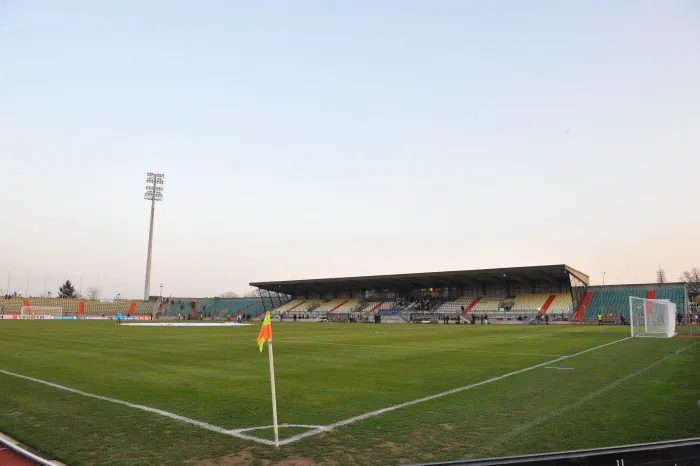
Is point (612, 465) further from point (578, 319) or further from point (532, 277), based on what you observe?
point (532, 277)

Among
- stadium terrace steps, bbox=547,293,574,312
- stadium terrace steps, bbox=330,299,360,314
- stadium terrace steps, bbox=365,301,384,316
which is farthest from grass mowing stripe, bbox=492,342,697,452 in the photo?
stadium terrace steps, bbox=330,299,360,314

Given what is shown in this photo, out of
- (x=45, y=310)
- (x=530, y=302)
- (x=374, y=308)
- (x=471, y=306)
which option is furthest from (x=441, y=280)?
(x=45, y=310)

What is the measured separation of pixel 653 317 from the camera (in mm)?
32625

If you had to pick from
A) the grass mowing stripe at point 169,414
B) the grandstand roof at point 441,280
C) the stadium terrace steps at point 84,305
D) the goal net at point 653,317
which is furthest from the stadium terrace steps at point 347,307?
the grass mowing stripe at point 169,414

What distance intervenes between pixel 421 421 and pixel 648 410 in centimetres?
442

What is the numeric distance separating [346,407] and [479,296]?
2763 inches

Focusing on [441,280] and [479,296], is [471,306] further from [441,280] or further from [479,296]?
[441,280]

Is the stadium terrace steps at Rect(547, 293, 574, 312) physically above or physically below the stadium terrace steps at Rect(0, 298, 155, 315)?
above

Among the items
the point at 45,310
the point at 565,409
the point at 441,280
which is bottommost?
the point at 45,310

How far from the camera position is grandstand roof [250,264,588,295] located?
63628 millimetres

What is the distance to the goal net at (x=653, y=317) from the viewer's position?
1249 inches

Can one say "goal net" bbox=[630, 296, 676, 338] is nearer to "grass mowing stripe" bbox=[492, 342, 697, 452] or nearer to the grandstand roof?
"grass mowing stripe" bbox=[492, 342, 697, 452]

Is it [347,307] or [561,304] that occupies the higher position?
[561,304]

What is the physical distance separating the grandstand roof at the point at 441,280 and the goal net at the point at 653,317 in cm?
2579
